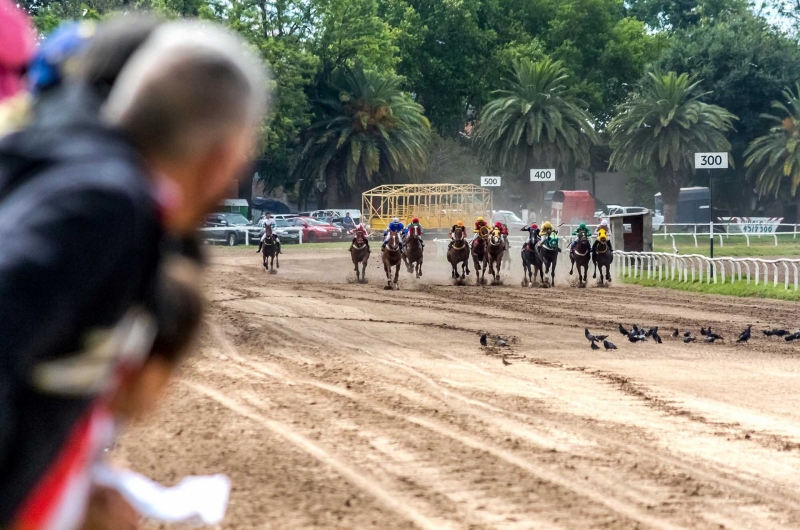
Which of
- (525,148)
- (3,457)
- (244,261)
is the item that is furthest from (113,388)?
(525,148)

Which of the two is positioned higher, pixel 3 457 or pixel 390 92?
pixel 390 92

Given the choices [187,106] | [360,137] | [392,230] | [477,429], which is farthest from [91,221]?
[360,137]

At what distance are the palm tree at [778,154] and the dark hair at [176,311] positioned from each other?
196 ft

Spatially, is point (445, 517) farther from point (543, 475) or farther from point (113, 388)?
point (113, 388)

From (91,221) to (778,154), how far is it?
207ft

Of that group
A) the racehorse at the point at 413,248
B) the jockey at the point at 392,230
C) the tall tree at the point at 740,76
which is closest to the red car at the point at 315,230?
the tall tree at the point at 740,76

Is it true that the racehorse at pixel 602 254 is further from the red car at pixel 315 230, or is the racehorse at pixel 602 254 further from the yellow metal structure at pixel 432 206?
the yellow metal structure at pixel 432 206

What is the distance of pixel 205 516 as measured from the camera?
72.2 inches

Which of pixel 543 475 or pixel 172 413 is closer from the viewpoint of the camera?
pixel 543 475

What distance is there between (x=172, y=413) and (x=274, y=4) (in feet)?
191

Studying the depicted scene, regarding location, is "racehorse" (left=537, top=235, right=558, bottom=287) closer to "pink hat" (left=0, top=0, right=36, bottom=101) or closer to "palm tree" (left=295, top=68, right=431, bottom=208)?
"pink hat" (left=0, top=0, right=36, bottom=101)

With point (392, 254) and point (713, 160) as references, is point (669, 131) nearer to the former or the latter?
point (713, 160)

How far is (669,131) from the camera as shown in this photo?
6162cm

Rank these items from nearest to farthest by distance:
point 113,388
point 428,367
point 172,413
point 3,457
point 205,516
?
point 3,457 < point 113,388 < point 205,516 < point 172,413 < point 428,367
